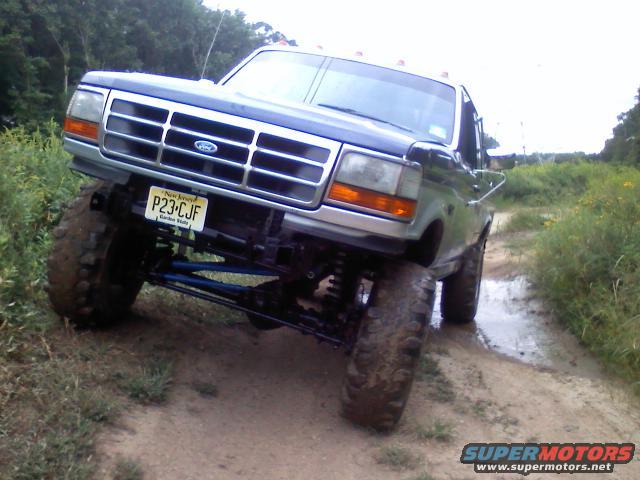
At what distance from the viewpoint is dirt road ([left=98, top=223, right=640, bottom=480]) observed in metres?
3.58

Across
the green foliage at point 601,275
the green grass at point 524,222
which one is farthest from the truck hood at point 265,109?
the green grass at point 524,222

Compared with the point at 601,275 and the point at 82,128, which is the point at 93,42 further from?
the point at 82,128

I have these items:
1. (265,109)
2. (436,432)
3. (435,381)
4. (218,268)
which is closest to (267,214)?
(265,109)

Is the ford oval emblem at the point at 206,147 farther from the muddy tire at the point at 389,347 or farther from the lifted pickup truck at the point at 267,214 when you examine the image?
the muddy tire at the point at 389,347

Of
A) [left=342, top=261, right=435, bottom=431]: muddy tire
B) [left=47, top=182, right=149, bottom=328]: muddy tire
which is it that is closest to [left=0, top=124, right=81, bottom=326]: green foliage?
[left=47, top=182, right=149, bottom=328]: muddy tire

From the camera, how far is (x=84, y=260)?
4.19m

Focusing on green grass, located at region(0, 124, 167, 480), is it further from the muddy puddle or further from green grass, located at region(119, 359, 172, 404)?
the muddy puddle

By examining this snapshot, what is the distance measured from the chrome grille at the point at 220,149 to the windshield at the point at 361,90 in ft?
4.35

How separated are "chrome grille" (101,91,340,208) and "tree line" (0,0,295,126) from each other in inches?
638

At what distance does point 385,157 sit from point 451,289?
340 cm

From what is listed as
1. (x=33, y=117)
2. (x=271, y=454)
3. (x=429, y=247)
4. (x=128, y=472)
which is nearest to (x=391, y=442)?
(x=271, y=454)

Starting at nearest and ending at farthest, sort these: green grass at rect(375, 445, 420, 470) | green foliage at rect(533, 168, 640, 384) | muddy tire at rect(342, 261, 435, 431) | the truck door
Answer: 1. green grass at rect(375, 445, 420, 470)
2. muddy tire at rect(342, 261, 435, 431)
3. the truck door
4. green foliage at rect(533, 168, 640, 384)

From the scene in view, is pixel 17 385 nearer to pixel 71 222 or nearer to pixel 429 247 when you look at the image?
pixel 71 222

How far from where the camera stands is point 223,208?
394 cm
